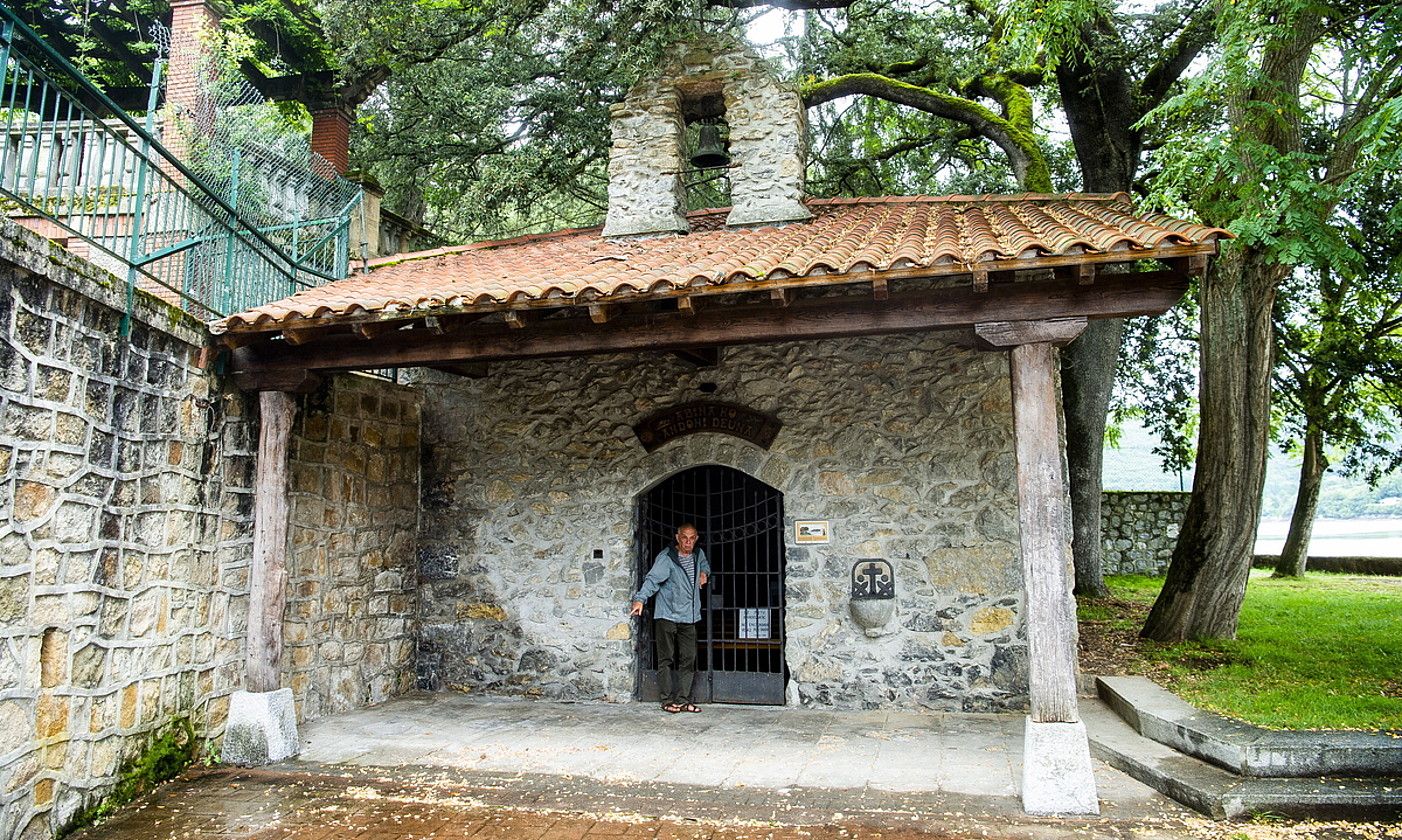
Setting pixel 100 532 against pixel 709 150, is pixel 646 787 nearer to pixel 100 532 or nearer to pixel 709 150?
pixel 100 532

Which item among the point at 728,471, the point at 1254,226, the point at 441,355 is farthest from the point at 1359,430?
the point at 441,355

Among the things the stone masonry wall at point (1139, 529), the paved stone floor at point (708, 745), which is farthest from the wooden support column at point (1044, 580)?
the stone masonry wall at point (1139, 529)

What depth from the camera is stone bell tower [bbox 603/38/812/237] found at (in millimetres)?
7656

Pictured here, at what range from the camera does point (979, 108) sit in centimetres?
1009

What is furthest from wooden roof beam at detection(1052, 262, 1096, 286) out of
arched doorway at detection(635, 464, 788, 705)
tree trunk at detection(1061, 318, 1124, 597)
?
tree trunk at detection(1061, 318, 1124, 597)

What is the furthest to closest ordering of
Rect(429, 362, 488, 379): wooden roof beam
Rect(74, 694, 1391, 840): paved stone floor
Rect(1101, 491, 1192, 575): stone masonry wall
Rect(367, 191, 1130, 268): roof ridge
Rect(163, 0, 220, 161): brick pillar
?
Rect(1101, 491, 1192, 575): stone masonry wall < Rect(163, 0, 220, 161): brick pillar < Rect(429, 362, 488, 379): wooden roof beam < Rect(367, 191, 1130, 268): roof ridge < Rect(74, 694, 1391, 840): paved stone floor

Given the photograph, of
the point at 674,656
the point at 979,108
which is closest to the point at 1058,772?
the point at 674,656

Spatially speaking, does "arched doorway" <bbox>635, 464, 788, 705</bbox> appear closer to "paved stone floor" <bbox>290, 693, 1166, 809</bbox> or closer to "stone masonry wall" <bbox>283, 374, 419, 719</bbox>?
"paved stone floor" <bbox>290, 693, 1166, 809</bbox>

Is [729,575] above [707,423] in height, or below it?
below

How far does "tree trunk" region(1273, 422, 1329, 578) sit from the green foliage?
15.1m

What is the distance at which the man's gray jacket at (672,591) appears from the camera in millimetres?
7000

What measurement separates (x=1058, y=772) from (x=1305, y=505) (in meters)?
12.6

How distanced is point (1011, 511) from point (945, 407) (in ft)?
3.08

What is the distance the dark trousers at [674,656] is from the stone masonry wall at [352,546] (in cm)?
239
